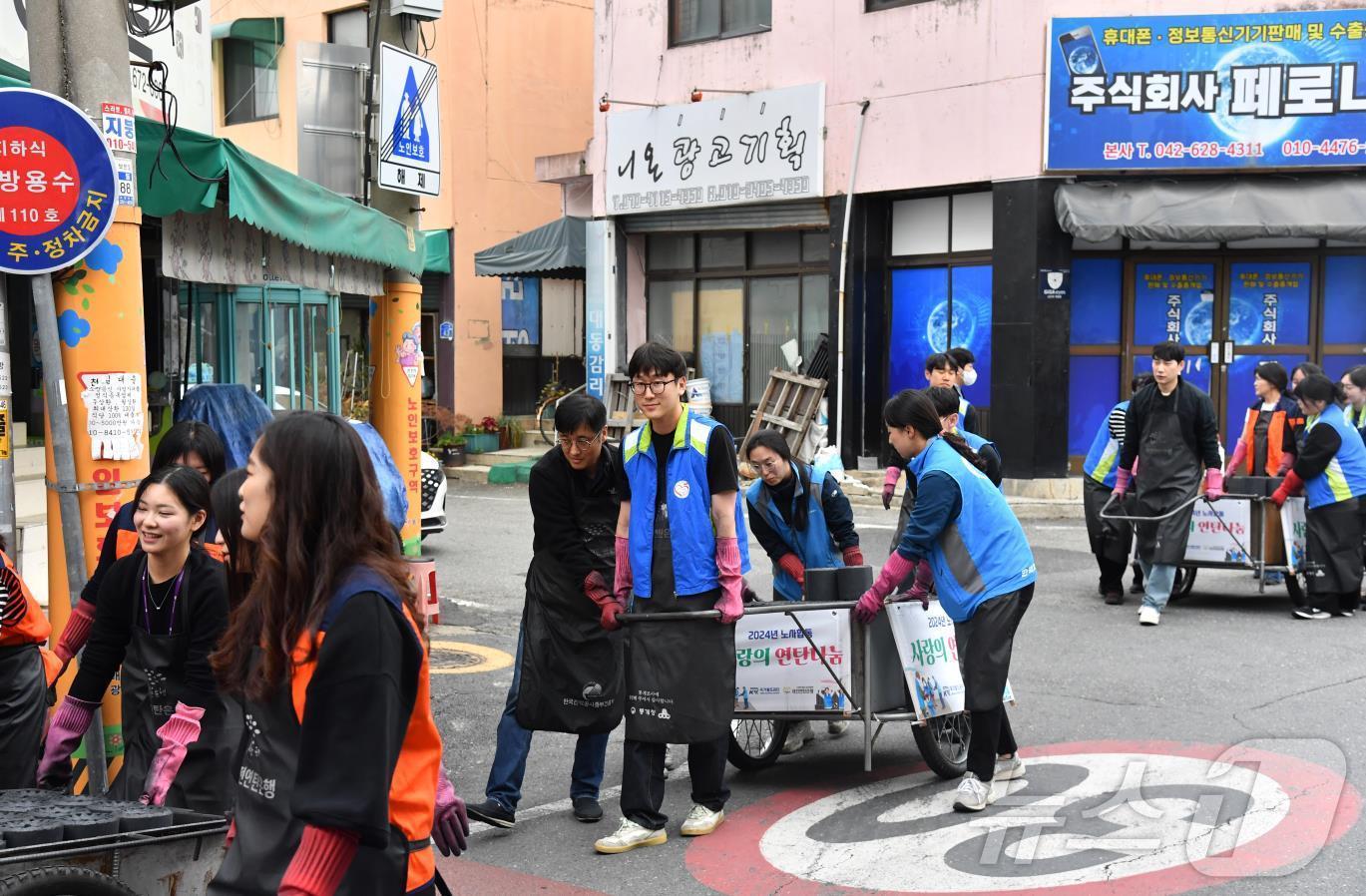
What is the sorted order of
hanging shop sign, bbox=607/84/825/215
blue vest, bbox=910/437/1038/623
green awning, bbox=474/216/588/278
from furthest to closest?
1. green awning, bbox=474/216/588/278
2. hanging shop sign, bbox=607/84/825/215
3. blue vest, bbox=910/437/1038/623

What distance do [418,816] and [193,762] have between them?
1.71 meters

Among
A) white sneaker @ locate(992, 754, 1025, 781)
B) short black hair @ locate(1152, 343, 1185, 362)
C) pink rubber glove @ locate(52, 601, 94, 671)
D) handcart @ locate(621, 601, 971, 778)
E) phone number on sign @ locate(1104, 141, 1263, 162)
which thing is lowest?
white sneaker @ locate(992, 754, 1025, 781)

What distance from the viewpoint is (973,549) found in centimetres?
591

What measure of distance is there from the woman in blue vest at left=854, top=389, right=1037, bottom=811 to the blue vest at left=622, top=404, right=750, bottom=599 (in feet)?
2.84

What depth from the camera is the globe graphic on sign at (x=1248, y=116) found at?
16094mm

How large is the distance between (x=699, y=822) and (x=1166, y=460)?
572cm

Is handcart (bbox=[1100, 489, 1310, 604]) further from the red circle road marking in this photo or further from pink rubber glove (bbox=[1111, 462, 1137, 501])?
the red circle road marking

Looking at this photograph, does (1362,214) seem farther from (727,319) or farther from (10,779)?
(10,779)

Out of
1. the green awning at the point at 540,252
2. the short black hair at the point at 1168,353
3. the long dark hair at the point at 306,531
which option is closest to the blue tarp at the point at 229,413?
the long dark hair at the point at 306,531

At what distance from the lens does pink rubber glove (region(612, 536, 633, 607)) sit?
5.72m

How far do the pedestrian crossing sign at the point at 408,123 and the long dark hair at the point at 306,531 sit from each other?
7560 millimetres

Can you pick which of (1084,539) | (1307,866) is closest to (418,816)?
(1307,866)

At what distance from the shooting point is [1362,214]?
51.2 ft

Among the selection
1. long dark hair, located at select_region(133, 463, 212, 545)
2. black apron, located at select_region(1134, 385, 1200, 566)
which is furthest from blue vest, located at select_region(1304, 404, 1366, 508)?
long dark hair, located at select_region(133, 463, 212, 545)
